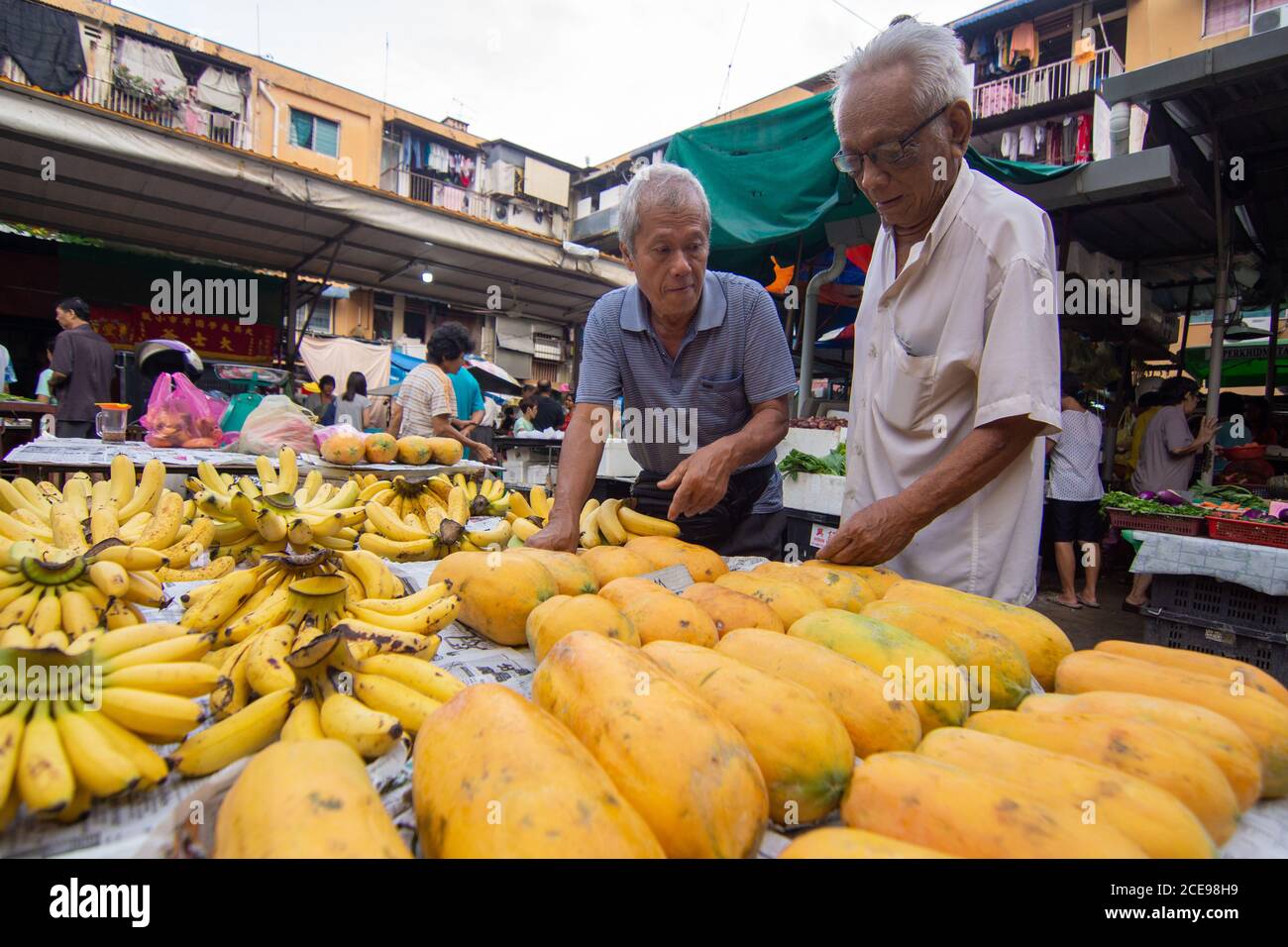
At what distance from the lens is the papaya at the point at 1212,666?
1.15 metres

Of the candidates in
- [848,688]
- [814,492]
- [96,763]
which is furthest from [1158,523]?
[96,763]

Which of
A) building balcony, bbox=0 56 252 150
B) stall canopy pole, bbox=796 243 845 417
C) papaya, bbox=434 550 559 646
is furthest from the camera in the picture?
building balcony, bbox=0 56 252 150

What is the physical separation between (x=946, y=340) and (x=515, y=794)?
1879mm

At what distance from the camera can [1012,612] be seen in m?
1.43

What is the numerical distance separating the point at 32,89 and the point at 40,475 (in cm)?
450

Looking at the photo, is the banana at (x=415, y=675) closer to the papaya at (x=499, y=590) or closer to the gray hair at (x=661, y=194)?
the papaya at (x=499, y=590)

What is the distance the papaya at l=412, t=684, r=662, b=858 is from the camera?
0.65m

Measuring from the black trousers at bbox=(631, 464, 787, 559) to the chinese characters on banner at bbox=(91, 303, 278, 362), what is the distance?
12.1 m

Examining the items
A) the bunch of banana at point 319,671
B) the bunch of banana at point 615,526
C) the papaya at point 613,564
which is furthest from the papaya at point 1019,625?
the bunch of banana at point 319,671

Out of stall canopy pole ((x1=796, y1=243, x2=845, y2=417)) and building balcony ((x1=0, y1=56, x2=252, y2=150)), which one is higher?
building balcony ((x1=0, y1=56, x2=252, y2=150))

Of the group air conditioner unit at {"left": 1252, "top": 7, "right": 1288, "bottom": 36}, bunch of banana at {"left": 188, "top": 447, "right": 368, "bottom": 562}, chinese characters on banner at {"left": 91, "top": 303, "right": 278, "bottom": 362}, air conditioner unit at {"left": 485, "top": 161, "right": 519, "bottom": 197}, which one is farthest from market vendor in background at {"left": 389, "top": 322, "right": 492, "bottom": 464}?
air conditioner unit at {"left": 485, "top": 161, "right": 519, "bottom": 197}

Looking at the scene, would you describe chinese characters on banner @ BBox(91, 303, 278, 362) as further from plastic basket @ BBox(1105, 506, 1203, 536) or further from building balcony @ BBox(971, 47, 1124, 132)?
building balcony @ BBox(971, 47, 1124, 132)
